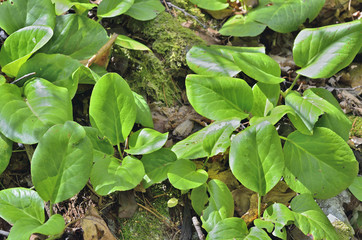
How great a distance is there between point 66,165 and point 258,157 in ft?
2.91

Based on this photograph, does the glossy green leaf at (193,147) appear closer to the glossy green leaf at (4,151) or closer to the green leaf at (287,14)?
the glossy green leaf at (4,151)

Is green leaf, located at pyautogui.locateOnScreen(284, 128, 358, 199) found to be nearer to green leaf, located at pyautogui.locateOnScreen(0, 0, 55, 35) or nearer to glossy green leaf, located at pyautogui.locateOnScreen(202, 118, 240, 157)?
glossy green leaf, located at pyautogui.locateOnScreen(202, 118, 240, 157)

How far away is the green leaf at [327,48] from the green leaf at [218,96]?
1.31 ft

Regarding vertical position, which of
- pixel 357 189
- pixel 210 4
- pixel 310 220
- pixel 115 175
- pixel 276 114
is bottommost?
pixel 357 189

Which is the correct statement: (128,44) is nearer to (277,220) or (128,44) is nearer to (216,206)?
(216,206)

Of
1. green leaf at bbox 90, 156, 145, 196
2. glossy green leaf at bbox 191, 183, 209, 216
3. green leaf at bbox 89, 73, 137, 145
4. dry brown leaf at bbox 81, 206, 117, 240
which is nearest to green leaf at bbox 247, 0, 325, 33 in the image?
green leaf at bbox 89, 73, 137, 145

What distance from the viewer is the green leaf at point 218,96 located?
6.05 feet

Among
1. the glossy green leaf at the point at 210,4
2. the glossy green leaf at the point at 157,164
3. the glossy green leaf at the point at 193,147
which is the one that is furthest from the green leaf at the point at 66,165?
the glossy green leaf at the point at 210,4

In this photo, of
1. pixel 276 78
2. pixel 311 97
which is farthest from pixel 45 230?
pixel 311 97

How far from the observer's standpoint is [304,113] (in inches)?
72.0

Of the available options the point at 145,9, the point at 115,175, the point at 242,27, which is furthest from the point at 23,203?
the point at 242,27

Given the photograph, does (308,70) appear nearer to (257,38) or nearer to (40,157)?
(257,38)

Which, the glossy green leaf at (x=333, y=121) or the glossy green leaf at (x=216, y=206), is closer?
the glossy green leaf at (x=216, y=206)

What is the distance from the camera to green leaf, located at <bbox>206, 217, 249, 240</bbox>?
1.47m
